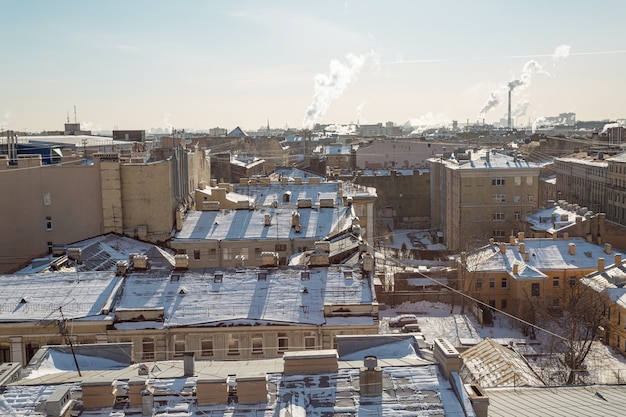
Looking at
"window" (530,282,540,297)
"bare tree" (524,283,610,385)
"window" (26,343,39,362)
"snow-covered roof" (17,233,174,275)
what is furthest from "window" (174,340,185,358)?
"window" (530,282,540,297)

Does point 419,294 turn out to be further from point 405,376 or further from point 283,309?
point 405,376

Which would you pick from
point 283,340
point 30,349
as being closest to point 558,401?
point 283,340

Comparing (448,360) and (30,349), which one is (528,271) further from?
(30,349)

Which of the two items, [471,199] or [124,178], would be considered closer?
[124,178]

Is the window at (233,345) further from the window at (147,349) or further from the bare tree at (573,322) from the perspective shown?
the bare tree at (573,322)

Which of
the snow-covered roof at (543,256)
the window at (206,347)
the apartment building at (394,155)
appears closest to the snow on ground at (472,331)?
the snow-covered roof at (543,256)

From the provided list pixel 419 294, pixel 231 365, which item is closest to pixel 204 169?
pixel 419 294

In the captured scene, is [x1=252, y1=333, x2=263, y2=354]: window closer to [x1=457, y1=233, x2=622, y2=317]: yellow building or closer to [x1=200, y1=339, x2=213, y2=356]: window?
[x1=200, y1=339, x2=213, y2=356]: window
